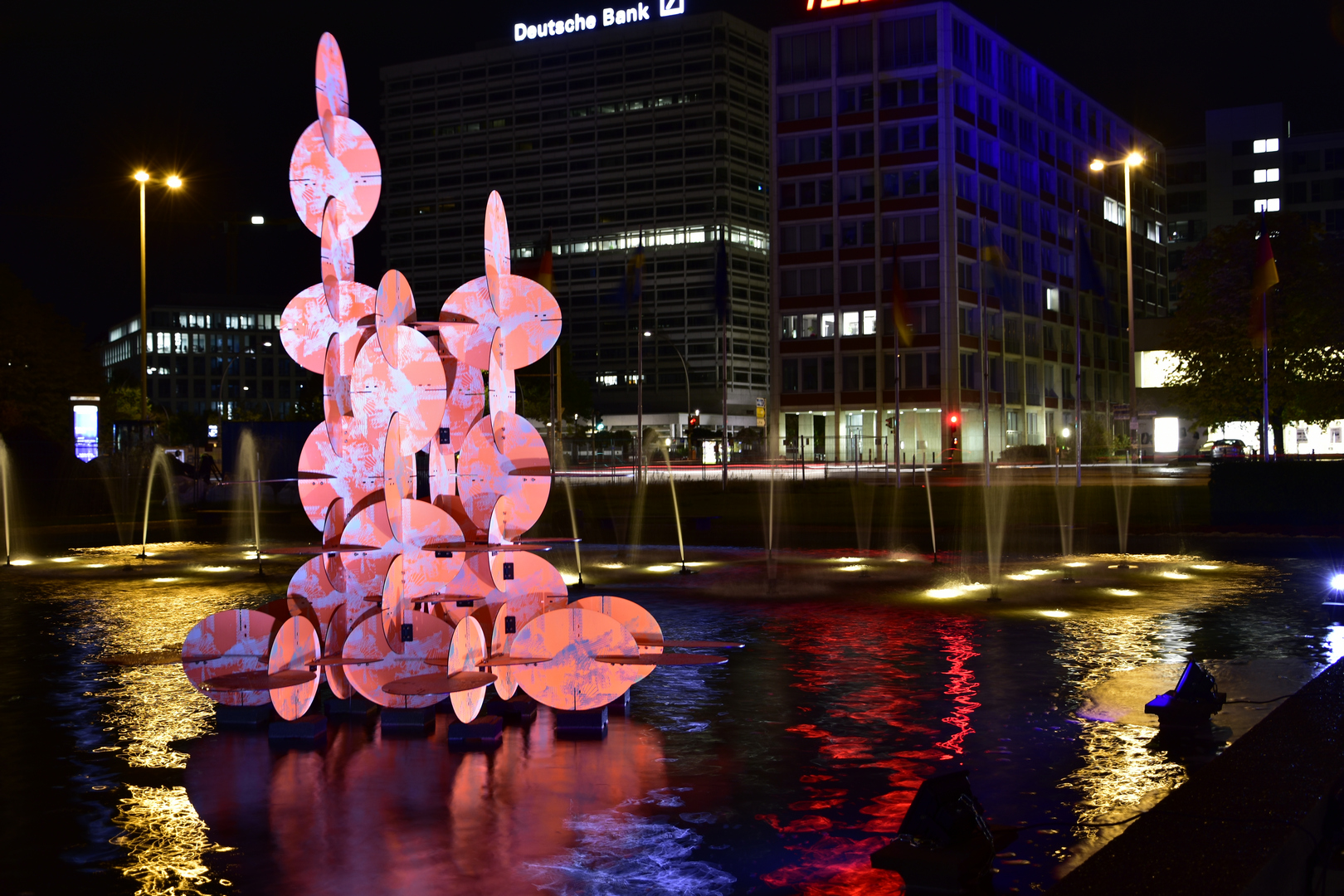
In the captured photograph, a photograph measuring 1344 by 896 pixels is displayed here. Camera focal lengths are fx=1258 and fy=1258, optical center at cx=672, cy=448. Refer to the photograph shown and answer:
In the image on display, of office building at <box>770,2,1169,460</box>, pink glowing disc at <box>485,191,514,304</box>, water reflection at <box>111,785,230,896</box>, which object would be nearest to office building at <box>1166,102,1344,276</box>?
office building at <box>770,2,1169,460</box>

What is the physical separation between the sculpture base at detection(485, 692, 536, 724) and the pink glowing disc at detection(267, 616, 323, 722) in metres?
1.25

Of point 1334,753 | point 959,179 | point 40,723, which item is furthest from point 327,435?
point 959,179

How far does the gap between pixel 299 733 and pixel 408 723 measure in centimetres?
70

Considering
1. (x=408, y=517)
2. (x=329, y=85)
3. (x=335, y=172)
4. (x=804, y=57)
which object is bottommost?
(x=408, y=517)

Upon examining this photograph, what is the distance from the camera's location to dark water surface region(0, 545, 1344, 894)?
18.6 feet

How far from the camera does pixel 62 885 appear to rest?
17.9 ft

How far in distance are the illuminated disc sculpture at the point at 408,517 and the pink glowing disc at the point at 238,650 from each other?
0.01m

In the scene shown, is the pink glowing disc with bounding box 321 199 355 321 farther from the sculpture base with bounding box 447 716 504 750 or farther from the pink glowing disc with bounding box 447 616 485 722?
the sculpture base with bounding box 447 716 504 750

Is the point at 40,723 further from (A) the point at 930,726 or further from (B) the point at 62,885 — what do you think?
(A) the point at 930,726

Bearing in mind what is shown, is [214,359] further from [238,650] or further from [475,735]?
[475,735]

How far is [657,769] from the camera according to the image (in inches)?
292

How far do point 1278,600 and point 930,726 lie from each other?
8219 mm

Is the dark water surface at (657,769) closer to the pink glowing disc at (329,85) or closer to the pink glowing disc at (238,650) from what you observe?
the pink glowing disc at (238,650)

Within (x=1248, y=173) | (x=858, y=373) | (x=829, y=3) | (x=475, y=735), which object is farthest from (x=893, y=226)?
(x=475, y=735)
